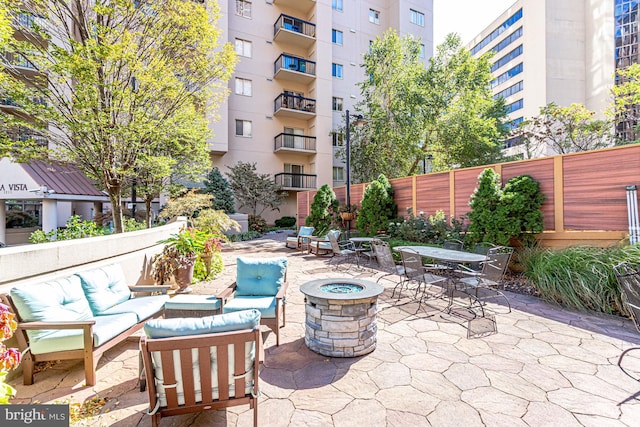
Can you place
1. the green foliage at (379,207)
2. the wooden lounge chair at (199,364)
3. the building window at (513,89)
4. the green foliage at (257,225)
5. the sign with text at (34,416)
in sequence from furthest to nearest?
the building window at (513,89) < the green foliage at (257,225) < the green foliage at (379,207) < the wooden lounge chair at (199,364) < the sign with text at (34,416)

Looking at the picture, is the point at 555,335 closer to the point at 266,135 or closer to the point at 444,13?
the point at 266,135

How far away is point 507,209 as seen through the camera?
22.0 ft

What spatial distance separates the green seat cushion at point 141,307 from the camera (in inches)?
144

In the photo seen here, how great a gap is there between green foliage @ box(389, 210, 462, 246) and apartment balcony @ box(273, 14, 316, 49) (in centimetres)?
1758

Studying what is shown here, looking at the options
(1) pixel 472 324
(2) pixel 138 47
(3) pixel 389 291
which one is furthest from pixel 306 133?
(1) pixel 472 324

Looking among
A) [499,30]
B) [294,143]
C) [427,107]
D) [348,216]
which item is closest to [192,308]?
[348,216]

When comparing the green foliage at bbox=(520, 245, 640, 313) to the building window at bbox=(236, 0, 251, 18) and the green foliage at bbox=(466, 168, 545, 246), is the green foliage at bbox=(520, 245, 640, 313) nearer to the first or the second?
the green foliage at bbox=(466, 168, 545, 246)

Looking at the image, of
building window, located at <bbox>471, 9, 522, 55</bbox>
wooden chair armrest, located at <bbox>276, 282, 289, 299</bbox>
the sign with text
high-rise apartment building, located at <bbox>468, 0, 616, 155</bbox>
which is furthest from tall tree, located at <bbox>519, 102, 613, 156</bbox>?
building window, located at <bbox>471, 9, 522, 55</bbox>

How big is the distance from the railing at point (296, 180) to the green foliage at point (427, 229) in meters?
12.4

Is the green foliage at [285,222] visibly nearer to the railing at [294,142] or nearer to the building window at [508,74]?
the railing at [294,142]

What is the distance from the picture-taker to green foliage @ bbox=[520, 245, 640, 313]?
4.60 m

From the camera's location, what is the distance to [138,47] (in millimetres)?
6523

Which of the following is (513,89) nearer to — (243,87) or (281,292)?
(243,87)

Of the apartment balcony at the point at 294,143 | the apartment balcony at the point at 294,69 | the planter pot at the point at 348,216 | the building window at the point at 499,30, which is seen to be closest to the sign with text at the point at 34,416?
the planter pot at the point at 348,216
